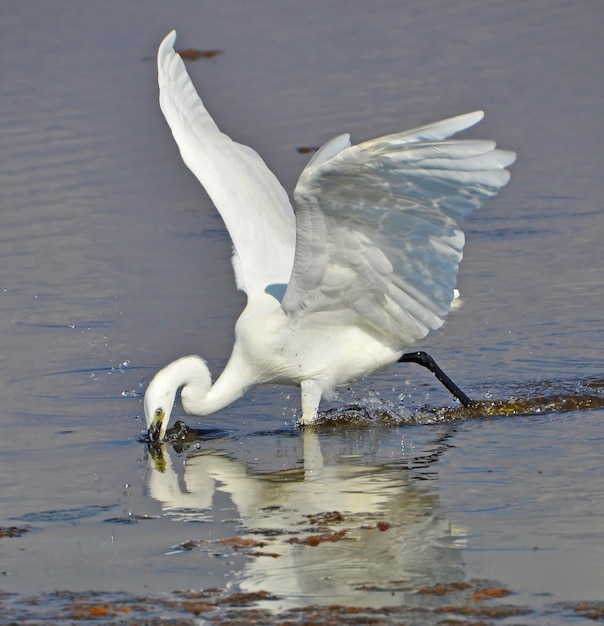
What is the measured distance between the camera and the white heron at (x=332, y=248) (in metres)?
8.45

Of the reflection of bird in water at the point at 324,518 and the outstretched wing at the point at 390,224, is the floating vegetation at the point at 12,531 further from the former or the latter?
the outstretched wing at the point at 390,224

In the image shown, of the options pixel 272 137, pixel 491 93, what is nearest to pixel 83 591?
pixel 272 137

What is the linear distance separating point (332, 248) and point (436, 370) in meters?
1.87

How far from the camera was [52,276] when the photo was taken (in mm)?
13828

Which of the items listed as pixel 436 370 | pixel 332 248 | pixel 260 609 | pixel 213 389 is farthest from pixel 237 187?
pixel 260 609

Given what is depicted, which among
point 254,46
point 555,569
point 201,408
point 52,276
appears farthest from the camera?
point 254,46

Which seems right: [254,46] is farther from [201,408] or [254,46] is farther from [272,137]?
[201,408]

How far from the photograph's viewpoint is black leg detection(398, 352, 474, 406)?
10.6 metres

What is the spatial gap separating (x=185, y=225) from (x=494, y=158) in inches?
289

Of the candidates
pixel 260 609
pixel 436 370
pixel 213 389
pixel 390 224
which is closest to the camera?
pixel 260 609

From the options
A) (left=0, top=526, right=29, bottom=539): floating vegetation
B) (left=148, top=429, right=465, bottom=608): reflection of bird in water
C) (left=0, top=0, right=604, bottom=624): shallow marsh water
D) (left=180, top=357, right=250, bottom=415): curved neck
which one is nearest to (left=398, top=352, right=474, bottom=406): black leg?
(left=0, top=0, right=604, bottom=624): shallow marsh water

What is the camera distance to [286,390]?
11.8m

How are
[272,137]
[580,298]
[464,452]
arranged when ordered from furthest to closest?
[272,137] → [580,298] → [464,452]

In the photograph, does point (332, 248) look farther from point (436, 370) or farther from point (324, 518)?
point (324, 518)
